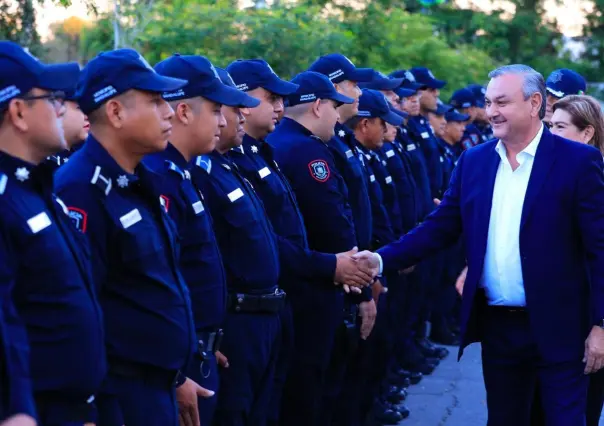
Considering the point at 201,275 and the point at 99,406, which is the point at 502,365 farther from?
the point at 99,406

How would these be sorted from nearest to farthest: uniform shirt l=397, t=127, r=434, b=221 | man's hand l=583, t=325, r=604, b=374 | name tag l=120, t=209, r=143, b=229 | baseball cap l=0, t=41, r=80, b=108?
baseball cap l=0, t=41, r=80, b=108 → name tag l=120, t=209, r=143, b=229 → man's hand l=583, t=325, r=604, b=374 → uniform shirt l=397, t=127, r=434, b=221

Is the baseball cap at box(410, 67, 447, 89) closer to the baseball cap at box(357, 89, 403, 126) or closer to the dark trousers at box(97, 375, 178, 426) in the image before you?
the baseball cap at box(357, 89, 403, 126)

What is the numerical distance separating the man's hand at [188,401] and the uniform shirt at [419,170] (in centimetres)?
582

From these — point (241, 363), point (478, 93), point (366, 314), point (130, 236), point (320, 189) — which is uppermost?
point (130, 236)

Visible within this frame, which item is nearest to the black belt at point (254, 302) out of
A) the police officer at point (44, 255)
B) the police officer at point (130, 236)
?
the police officer at point (130, 236)

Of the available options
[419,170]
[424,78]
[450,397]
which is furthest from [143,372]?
[424,78]

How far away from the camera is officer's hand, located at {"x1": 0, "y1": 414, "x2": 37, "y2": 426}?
120 inches

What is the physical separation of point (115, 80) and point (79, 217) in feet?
1.85

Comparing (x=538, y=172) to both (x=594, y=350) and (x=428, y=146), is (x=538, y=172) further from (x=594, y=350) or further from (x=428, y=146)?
(x=428, y=146)

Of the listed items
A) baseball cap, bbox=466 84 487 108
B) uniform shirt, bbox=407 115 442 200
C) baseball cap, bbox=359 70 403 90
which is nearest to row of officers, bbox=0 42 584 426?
baseball cap, bbox=359 70 403 90

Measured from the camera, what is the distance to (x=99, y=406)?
399 centimetres

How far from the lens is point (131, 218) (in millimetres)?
4062

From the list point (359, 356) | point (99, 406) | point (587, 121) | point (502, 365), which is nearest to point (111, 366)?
point (99, 406)

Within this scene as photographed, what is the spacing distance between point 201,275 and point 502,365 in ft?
5.15
